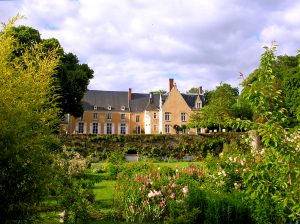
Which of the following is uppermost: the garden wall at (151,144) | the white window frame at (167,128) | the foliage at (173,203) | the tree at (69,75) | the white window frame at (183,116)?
the tree at (69,75)

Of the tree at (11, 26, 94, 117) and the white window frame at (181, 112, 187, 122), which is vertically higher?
the tree at (11, 26, 94, 117)

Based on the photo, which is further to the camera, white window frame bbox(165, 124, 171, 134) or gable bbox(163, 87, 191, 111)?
white window frame bbox(165, 124, 171, 134)

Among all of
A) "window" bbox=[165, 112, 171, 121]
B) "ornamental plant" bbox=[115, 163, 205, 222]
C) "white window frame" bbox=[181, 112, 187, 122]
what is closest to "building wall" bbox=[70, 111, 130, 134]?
"window" bbox=[165, 112, 171, 121]

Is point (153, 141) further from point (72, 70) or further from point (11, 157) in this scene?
point (11, 157)

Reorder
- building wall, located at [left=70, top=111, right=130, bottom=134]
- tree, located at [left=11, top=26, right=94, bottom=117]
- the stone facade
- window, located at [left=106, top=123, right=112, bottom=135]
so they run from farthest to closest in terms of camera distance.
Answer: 1. window, located at [left=106, top=123, right=112, bottom=135]
2. building wall, located at [left=70, top=111, right=130, bottom=134]
3. the stone facade
4. tree, located at [left=11, top=26, right=94, bottom=117]

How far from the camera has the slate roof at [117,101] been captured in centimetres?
6069

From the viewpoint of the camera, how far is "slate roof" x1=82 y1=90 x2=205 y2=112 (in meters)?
60.7

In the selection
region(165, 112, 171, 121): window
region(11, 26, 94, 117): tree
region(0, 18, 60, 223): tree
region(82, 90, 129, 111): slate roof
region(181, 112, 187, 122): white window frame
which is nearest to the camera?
region(0, 18, 60, 223): tree

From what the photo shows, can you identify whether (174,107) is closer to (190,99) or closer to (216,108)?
(190,99)

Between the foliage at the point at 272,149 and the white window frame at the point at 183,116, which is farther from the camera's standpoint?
the white window frame at the point at 183,116

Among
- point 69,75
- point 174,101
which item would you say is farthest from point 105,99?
point 69,75

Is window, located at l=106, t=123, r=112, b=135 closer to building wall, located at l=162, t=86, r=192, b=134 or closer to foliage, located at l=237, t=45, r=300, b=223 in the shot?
building wall, located at l=162, t=86, r=192, b=134

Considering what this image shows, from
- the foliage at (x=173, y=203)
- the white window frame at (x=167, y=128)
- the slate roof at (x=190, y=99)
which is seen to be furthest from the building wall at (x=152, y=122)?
the foliage at (x=173, y=203)

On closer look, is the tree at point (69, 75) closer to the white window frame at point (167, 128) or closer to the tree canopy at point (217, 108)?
the tree canopy at point (217, 108)
